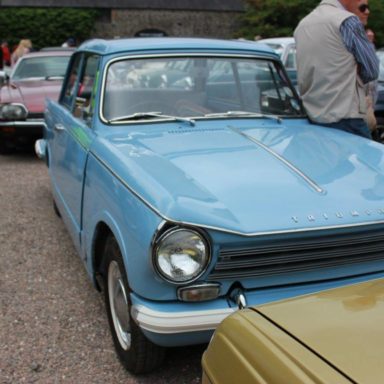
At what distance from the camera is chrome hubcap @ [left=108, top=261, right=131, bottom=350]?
282cm

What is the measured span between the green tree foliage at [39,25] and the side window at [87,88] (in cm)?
2917

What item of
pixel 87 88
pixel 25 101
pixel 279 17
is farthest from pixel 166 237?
pixel 279 17

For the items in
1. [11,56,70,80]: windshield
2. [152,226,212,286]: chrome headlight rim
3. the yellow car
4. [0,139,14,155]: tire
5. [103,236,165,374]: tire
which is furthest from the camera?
[11,56,70,80]: windshield

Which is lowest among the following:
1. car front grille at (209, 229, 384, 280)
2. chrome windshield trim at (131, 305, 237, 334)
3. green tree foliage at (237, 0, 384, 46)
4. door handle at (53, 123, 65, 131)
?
green tree foliage at (237, 0, 384, 46)

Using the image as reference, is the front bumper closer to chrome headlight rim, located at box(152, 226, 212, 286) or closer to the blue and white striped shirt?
chrome headlight rim, located at box(152, 226, 212, 286)

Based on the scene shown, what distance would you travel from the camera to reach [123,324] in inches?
114

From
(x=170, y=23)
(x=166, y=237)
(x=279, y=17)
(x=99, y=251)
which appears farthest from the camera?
(x=170, y=23)

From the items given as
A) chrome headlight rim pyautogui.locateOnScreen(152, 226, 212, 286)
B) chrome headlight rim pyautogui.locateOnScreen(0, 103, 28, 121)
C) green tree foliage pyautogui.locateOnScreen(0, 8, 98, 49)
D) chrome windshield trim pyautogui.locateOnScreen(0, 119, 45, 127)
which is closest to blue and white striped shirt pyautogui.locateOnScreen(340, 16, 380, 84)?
chrome headlight rim pyautogui.locateOnScreen(152, 226, 212, 286)

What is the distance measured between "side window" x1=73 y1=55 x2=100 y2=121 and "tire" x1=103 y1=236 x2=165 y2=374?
1237 millimetres

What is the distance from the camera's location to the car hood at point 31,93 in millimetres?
7695

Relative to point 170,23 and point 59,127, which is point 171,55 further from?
point 170,23

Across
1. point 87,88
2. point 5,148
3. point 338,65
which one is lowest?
point 5,148

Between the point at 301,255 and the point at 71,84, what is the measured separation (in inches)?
126

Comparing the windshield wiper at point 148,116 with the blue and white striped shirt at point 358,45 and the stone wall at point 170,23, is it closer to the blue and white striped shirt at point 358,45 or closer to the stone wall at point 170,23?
the blue and white striped shirt at point 358,45
